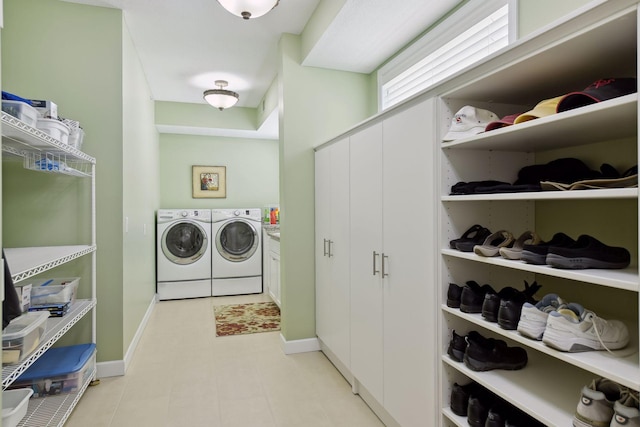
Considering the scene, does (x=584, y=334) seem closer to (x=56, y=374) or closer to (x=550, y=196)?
(x=550, y=196)

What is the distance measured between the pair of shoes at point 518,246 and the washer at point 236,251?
423 centimetres

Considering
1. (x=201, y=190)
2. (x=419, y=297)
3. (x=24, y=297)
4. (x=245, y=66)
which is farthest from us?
(x=201, y=190)

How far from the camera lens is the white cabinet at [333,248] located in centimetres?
253

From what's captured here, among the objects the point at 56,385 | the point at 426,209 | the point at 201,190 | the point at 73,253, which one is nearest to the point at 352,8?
the point at 426,209

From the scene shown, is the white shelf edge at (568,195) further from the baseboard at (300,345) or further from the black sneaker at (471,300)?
the baseboard at (300,345)

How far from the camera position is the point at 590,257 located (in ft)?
3.50

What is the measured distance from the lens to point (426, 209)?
1.63 m

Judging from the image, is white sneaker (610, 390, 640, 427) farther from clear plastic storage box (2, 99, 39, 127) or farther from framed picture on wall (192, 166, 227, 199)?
framed picture on wall (192, 166, 227, 199)

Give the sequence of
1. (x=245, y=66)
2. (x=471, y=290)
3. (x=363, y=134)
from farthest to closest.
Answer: (x=245, y=66) < (x=363, y=134) < (x=471, y=290)

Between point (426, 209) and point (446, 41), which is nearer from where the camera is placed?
point (426, 209)

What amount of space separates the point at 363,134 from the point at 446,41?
33.2 inches

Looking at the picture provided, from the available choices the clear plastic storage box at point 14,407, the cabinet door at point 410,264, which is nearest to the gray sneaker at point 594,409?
the cabinet door at point 410,264

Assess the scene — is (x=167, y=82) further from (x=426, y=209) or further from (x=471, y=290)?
(x=471, y=290)

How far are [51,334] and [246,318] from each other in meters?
2.28
